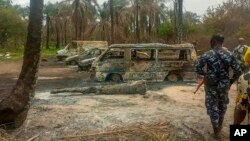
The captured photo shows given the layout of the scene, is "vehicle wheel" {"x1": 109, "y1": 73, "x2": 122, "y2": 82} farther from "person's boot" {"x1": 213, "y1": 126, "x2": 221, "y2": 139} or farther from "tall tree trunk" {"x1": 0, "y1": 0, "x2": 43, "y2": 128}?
"person's boot" {"x1": 213, "y1": 126, "x2": 221, "y2": 139}

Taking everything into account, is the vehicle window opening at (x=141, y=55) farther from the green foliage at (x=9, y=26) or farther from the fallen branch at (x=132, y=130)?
the green foliage at (x=9, y=26)

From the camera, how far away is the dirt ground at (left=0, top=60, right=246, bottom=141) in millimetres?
7922

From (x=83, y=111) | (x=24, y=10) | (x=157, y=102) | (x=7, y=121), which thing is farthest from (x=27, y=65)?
(x=24, y=10)

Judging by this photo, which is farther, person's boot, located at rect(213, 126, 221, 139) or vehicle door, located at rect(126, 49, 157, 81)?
vehicle door, located at rect(126, 49, 157, 81)

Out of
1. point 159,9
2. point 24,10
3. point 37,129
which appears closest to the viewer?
point 37,129

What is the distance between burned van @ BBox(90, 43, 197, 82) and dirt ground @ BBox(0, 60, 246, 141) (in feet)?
11.9

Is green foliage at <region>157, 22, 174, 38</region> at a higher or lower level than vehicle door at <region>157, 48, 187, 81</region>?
higher

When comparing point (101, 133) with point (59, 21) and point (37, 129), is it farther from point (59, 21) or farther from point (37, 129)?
point (59, 21)

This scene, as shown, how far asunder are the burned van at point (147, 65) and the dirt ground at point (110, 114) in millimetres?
→ 3630

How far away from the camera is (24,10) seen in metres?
92.2

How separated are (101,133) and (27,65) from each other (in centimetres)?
202

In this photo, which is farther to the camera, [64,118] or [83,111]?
[83,111]

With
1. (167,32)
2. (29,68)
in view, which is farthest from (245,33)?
(29,68)

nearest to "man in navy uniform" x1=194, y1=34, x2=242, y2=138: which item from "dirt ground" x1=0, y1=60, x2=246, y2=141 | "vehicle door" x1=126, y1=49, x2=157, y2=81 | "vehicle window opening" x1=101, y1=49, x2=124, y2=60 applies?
"dirt ground" x1=0, y1=60, x2=246, y2=141
